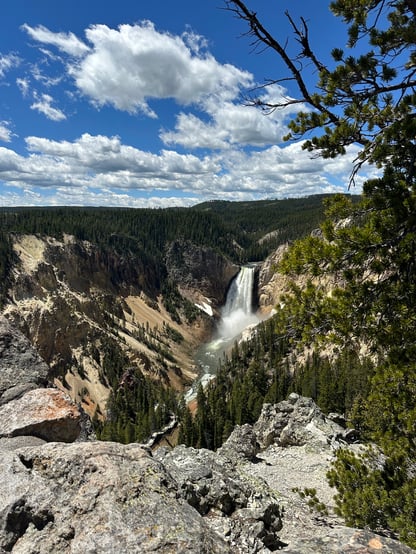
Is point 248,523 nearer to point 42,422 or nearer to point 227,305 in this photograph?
point 42,422

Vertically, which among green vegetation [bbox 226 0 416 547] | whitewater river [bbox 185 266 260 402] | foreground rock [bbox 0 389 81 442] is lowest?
whitewater river [bbox 185 266 260 402]

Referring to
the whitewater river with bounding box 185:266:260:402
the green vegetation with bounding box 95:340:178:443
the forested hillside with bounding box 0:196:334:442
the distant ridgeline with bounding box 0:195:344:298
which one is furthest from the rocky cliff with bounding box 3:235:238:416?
the distant ridgeline with bounding box 0:195:344:298

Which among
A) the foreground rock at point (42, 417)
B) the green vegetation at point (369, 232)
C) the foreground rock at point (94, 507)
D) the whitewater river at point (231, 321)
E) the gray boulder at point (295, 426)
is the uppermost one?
the green vegetation at point (369, 232)

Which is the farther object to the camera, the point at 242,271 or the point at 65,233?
the point at 242,271

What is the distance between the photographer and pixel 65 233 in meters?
125

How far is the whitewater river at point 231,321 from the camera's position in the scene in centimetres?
11996

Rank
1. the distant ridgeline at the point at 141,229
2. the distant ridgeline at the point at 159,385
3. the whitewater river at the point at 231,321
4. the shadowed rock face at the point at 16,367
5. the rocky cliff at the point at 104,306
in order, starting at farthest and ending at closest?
the distant ridgeline at the point at 141,229 → the whitewater river at the point at 231,321 → the rocky cliff at the point at 104,306 → the distant ridgeline at the point at 159,385 → the shadowed rock face at the point at 16,367

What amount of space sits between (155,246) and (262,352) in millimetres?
99898

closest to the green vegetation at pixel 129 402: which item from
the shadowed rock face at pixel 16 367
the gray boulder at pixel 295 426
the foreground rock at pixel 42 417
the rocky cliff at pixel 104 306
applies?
the rocky cliff at pixel 104 306

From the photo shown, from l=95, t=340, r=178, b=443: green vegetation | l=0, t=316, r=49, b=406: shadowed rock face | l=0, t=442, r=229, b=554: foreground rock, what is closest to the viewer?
l=0, t=442, r=229, b=554: foreground rock

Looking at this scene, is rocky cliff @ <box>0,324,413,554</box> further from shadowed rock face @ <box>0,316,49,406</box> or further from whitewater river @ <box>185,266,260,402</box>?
whitewater river @ <box>185,266,260,402</box>

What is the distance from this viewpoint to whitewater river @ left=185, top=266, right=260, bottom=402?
120m

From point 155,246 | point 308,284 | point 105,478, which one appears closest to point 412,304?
point 308,284

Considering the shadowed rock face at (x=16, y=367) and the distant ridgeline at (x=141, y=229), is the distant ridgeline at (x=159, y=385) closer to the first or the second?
the distant ridgeline at (x=141, y=229)
